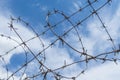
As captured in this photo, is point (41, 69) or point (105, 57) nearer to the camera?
point (105, 57)

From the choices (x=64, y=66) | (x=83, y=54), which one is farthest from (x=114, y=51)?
(x=64, y=66)

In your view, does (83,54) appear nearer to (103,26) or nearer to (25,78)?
(103,26)

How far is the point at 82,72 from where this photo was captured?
5.13m

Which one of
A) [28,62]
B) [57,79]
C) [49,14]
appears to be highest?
A: [49,14]

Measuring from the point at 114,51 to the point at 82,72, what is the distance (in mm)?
595

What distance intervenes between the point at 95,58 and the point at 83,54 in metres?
0.22

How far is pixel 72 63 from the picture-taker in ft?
16.6

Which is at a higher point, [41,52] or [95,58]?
[41,52]

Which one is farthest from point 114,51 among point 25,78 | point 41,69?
point 25,78

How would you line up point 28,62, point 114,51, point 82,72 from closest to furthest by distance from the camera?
point 114,51 → point 82,72 → point 28,62

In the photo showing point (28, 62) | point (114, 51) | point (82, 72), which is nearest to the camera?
point (114, 51)

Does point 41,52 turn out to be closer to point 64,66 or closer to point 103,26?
point 64,66

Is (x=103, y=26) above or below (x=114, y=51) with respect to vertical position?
above

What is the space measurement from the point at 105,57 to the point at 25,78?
52.6 inches
